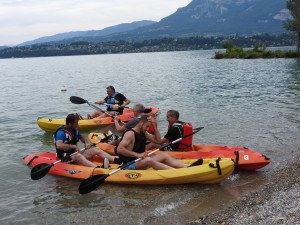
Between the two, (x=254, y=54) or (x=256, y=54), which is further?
(x=254, y=54)

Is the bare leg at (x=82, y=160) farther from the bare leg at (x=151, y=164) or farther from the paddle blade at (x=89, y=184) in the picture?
the bare leg at (x=151, y=164)

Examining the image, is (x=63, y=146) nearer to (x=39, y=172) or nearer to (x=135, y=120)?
(x=39, y=172)

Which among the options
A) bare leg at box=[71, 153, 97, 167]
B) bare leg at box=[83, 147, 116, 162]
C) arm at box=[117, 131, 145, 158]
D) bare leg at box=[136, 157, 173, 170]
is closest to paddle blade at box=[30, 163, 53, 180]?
bare leg at box=[71, 153, 97, 167]

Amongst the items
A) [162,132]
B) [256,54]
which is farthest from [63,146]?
[256,54]

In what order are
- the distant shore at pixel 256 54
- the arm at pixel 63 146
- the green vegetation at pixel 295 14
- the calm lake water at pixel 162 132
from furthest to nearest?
the distant shore at pixel 256 54, the green vegetation at pixel 295 14, the arm at pixel 63 146, the calm lake water at pixel 162 132

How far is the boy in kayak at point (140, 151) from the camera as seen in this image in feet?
26.6

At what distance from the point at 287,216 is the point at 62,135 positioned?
5445 mm

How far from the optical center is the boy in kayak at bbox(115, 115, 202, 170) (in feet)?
26.6

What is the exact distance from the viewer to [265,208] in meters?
6.35

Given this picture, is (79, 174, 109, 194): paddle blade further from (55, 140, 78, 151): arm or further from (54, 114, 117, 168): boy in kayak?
(55, 140, 78, 151): arm

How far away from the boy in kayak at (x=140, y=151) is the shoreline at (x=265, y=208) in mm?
1683

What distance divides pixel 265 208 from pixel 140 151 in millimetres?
3117

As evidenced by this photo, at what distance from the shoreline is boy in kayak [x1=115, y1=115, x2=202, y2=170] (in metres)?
1.68

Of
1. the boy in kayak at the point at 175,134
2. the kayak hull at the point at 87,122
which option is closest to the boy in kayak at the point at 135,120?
the boy in kayak at the point at 175,134
